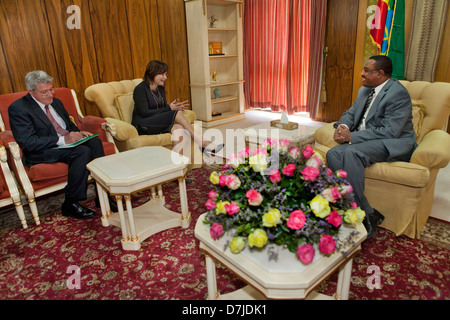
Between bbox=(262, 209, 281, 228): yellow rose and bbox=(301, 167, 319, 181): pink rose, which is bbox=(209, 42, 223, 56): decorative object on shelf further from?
bbox=(262, 209, 281, 228): yellow rose

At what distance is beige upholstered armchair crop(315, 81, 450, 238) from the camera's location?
6.64 feet

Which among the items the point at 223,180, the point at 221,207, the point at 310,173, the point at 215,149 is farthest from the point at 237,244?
the point at 215,149

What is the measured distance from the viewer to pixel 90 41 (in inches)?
150

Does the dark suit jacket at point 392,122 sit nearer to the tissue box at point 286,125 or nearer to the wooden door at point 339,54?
the tissue box at point 286,125

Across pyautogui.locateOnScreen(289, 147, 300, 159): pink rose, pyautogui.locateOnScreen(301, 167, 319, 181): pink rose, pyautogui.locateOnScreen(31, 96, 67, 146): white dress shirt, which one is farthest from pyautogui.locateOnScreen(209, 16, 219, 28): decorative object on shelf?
→ pyautogui.locateOnScreen(301, 167, 319, 181): pink rose

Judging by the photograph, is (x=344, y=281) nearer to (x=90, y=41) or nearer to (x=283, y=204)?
(x=283, y=204)

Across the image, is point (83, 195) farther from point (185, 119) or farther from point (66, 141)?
point (185, 119)

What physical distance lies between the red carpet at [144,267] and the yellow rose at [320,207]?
0.66 m

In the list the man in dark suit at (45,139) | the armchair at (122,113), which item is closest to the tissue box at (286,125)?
the armchair at (122,113)

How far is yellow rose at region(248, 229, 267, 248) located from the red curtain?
Result: 450 centimetres

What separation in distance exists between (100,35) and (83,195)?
2.35 meters

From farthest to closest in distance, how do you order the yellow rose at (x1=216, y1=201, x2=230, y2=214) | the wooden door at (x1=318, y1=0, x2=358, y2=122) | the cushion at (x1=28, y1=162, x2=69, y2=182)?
the wooden door at (x1=318, y1=0, x2=358, y2=122)
the cushion at (x1=28, y1=162, x2=69, y2=182)
the yellow rose at (x1=216, y1=201, x2=230, y2=214)

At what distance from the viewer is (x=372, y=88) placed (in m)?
2.43

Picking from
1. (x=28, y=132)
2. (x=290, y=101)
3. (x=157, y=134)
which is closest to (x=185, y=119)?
(x=157, y=134)
